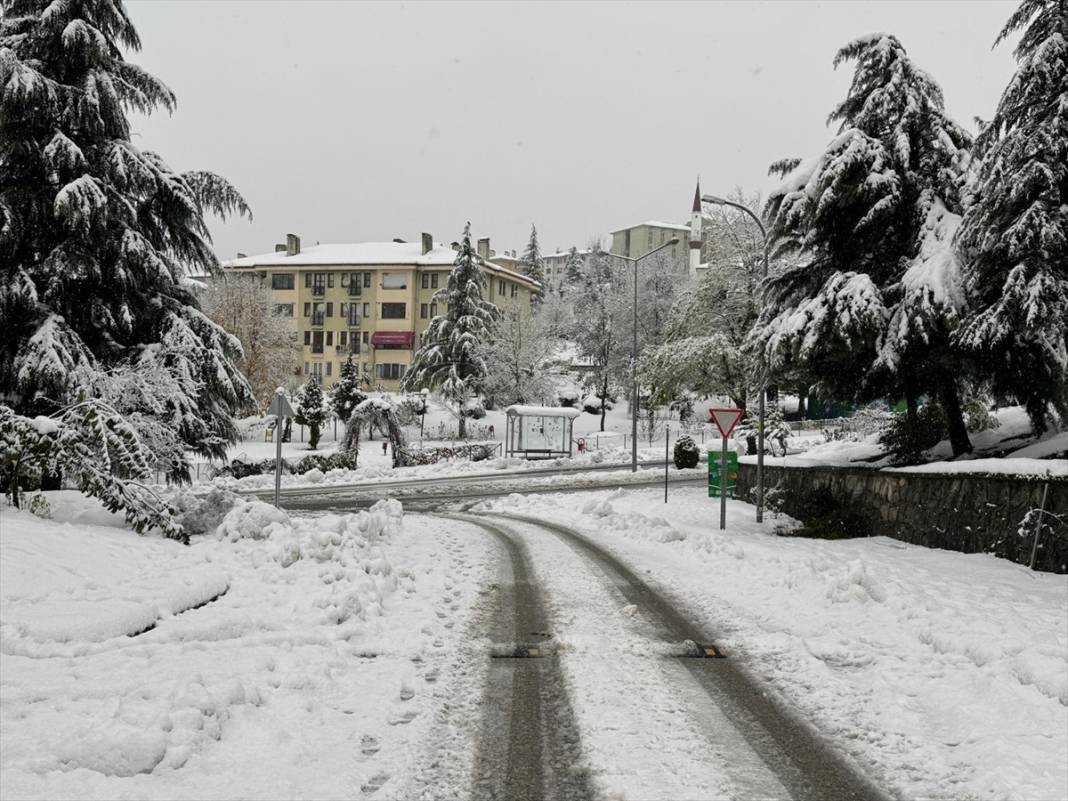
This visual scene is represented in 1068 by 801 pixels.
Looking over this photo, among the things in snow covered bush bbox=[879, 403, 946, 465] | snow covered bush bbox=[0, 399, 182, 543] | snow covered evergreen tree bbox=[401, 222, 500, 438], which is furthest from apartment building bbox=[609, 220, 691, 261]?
snow covered bush bbox=[0, 399, 182, 543]

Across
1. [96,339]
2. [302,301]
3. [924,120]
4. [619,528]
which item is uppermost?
[302,301]

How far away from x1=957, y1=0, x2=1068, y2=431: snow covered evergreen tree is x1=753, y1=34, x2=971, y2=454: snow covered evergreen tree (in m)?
1.32

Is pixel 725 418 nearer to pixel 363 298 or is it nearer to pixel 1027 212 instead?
pixel 1027 212

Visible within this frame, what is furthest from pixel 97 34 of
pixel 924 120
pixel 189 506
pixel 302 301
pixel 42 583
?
pixel 302 301

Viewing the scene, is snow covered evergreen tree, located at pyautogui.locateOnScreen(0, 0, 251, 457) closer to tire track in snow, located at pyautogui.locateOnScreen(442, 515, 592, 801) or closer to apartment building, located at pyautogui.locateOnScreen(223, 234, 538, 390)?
tire track in snow, located at pyautogui.locateOnScreen(442, 515, 592, 801)

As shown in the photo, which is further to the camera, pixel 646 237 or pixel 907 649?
pixel 646 237

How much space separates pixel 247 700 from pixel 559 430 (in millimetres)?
36480

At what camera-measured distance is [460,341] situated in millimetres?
49906

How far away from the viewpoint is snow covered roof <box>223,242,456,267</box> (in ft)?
248

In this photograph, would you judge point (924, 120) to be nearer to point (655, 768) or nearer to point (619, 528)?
point (619, 528)

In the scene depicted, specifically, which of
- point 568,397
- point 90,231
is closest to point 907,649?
point 90,231

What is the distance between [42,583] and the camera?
724cm

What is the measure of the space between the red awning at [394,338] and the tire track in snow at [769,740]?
7042 centimetres

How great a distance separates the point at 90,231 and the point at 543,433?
96.5ft
